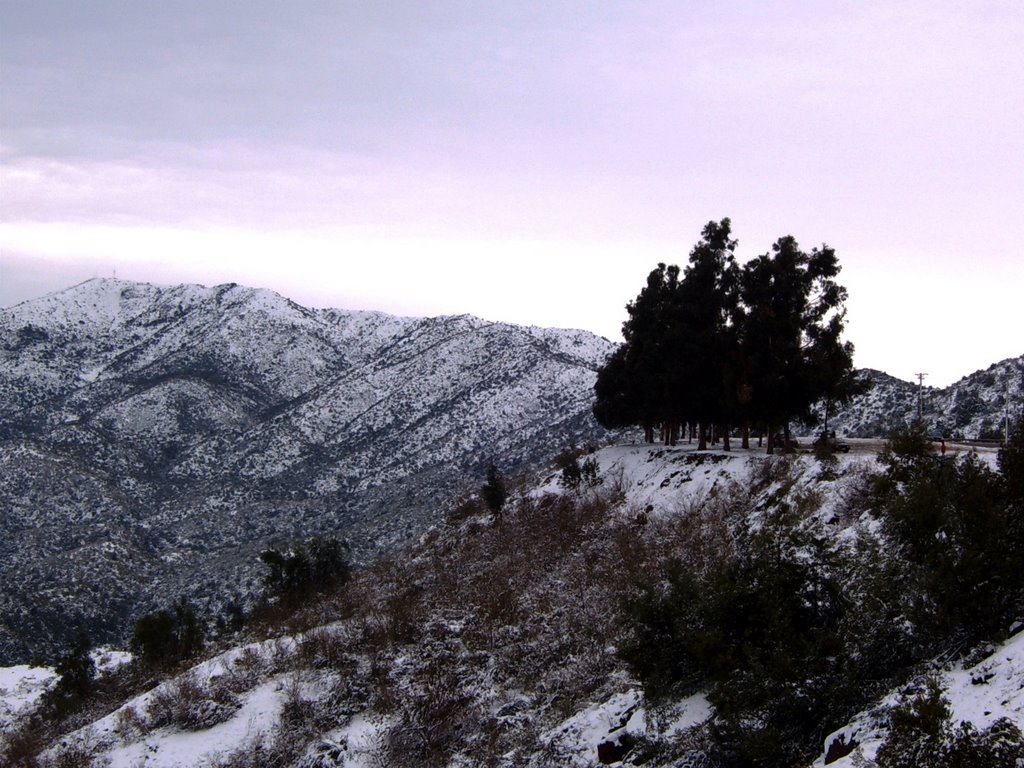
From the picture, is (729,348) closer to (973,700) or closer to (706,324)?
(706,324)

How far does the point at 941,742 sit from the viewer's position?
8914 millimetres

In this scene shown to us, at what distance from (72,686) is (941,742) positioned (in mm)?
43812

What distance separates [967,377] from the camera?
219ft

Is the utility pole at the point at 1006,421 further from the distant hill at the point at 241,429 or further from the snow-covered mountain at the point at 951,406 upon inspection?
the distant hill at the point at 241,429

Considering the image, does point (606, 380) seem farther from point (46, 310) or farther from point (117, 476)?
point (46, 310)

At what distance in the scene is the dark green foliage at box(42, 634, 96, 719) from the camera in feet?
117

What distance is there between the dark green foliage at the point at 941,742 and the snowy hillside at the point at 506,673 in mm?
397

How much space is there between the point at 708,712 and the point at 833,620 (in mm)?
2665

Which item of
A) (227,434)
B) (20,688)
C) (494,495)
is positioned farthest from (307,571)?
(227,434)

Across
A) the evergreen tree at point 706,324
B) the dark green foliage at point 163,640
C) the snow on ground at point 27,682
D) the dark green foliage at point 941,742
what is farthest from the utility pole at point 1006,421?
the snow on ground at point 27,682

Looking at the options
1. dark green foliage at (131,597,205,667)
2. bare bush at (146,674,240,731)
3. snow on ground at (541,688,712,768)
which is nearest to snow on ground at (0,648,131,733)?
dark green foliage at (131,597,205,667)

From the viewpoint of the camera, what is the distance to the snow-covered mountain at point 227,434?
8862 centimetres

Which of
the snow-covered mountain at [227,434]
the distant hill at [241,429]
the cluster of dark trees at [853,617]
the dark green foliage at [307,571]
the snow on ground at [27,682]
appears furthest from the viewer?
the snow-covered mountain at [227,434]

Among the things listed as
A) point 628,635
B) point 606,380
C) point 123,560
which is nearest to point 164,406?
point 123,560
